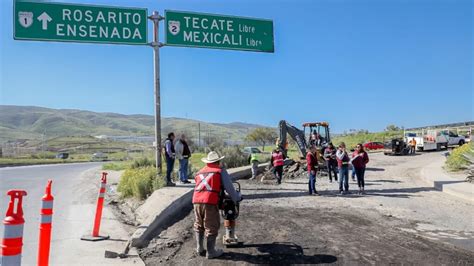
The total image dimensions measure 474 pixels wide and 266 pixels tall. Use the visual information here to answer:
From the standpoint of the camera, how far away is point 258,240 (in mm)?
7391

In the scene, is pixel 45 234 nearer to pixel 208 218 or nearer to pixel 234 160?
pixel 208 218

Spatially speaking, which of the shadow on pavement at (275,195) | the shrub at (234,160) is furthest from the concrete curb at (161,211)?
the shrub at (234,160)

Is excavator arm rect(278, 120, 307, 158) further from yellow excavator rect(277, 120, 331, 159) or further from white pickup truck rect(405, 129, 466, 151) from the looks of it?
white pickup truck rect(405, 129, 466, 151)

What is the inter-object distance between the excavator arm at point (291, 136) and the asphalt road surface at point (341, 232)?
25.2 feet

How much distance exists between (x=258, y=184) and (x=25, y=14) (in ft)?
31.6

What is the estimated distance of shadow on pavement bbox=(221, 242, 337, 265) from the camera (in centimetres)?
624

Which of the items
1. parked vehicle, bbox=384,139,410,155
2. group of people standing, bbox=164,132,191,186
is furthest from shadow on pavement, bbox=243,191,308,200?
parked vehicle, bbox=384,139,410,155

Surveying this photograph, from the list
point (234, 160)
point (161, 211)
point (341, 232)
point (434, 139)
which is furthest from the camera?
point (434, 139)

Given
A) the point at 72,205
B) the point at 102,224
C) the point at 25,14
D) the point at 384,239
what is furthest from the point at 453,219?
the point at 25,14

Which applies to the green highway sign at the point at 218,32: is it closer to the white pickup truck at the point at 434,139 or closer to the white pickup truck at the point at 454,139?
the white pickup truck at the point at 434,139

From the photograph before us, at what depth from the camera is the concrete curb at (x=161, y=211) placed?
7.64m

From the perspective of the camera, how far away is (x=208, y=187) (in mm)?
6531

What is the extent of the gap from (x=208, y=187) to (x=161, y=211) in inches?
110

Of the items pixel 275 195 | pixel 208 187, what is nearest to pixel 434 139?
pixel 275 195
